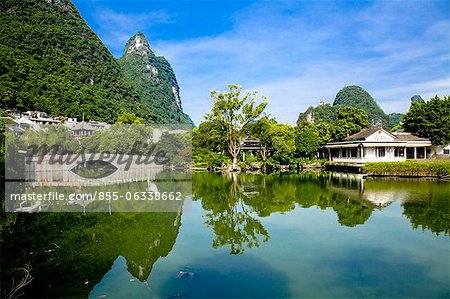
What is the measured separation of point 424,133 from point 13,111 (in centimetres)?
4583

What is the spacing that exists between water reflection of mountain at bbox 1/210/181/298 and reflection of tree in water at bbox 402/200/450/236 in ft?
20.6

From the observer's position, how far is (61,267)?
242 inches

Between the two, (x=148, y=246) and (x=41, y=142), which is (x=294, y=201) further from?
(x=41, y=142)

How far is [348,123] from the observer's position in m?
33.6

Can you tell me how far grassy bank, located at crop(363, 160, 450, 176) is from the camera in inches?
849

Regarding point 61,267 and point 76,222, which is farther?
point 76,222

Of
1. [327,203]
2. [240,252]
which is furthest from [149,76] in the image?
[240,252]

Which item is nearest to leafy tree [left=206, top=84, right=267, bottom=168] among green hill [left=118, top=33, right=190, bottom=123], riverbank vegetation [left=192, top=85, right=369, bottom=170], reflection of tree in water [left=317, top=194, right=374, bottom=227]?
riverbank vegetation [left=192, top=85, right=369, bottom=170]

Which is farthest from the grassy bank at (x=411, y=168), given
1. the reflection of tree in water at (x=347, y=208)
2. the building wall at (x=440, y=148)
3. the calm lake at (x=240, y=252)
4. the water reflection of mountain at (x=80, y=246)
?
the water reflection of mountain at (x=80, y=246)

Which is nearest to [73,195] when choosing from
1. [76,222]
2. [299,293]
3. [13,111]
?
[76,222]

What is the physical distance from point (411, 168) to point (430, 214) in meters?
14.2

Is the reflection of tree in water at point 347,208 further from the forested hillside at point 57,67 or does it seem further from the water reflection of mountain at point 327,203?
the forested hillside at point 57,67

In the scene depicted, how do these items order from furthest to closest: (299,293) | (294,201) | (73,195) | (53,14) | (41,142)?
(53,14) < (41,142) < (73,195) < (294,201) < (299,293)

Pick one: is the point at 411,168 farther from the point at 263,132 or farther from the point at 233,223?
the point at 233,223
